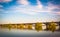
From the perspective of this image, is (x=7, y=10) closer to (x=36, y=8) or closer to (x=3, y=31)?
(x=3, y=31)

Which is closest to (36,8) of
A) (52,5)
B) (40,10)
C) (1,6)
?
(40,10)

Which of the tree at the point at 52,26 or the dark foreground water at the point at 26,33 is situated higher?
the tree at the point at 52,26

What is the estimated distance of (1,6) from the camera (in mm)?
1652

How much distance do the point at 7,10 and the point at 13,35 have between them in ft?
1.22

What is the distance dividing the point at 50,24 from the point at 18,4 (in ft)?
1.78

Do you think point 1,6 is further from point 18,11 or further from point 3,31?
point 3,31

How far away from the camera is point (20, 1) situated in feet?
5.41

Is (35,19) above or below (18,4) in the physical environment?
below

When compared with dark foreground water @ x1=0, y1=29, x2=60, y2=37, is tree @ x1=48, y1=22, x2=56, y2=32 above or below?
above

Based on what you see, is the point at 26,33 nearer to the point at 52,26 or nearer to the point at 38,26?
the point at 38,26

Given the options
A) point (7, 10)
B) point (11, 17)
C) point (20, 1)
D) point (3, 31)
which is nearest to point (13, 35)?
point (3, 31)

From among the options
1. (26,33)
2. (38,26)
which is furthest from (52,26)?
(26,33)

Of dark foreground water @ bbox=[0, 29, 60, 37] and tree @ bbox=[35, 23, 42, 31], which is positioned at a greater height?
tree @ bbox=[35, 23, 42, 31]

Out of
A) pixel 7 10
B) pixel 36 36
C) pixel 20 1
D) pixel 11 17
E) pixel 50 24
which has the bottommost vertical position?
pixel 36 36
